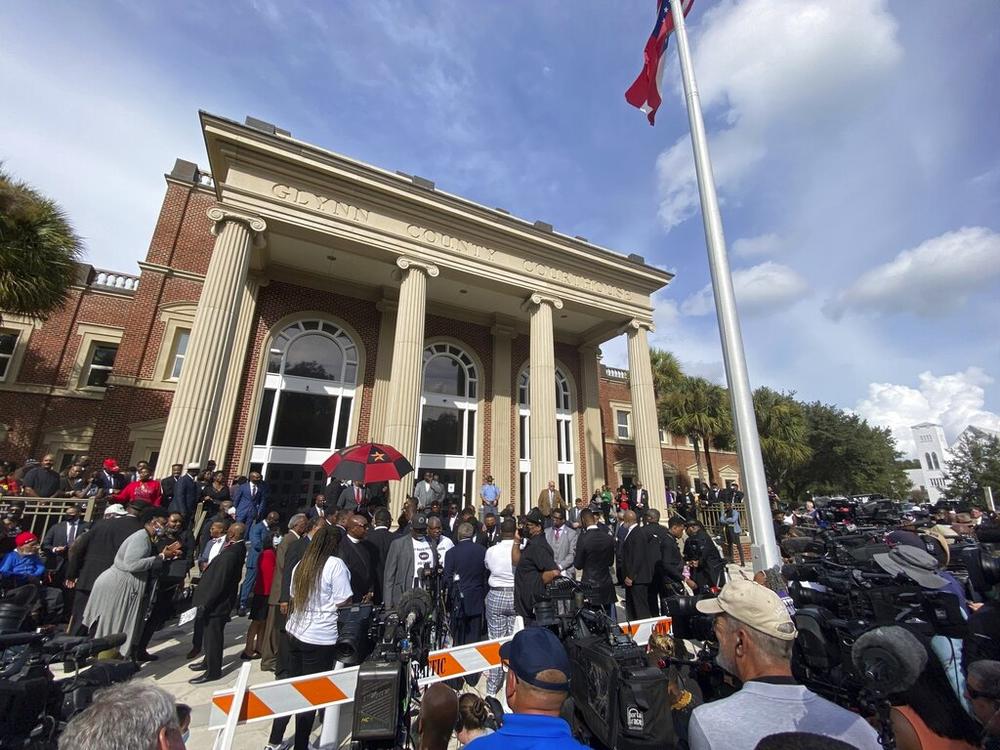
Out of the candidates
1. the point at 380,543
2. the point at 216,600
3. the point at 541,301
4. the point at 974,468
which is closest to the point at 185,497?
the point at 216,600

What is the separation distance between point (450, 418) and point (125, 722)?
15782mm

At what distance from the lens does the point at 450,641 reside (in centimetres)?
486

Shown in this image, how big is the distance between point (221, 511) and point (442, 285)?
406 inches

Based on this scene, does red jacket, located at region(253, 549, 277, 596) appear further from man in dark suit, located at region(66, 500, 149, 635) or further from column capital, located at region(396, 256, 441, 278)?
column capital, located at region(396, 256, 441, 278)

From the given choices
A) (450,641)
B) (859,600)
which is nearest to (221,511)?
(450,641)

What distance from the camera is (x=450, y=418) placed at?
55.7 feet

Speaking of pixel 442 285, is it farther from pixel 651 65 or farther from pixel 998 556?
pixel 998 556

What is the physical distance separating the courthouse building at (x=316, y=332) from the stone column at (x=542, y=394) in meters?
0.06

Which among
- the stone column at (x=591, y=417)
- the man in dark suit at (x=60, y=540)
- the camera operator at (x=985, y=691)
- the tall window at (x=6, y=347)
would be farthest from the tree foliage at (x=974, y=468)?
the tall window at (x=6, y=347)

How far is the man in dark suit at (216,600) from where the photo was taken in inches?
186

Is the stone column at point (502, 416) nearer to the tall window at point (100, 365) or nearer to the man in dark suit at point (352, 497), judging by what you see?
the man in dark suit at point (352, 497)

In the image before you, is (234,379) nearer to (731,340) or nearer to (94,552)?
(94,552)

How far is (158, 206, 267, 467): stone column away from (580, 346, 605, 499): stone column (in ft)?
45.7

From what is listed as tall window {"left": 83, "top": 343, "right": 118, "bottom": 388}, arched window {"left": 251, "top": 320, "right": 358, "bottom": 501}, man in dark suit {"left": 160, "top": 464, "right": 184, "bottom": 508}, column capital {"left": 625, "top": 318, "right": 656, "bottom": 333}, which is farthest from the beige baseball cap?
tall window {"left": 83, "top": 343, "right": 118, "bottom": 388}
